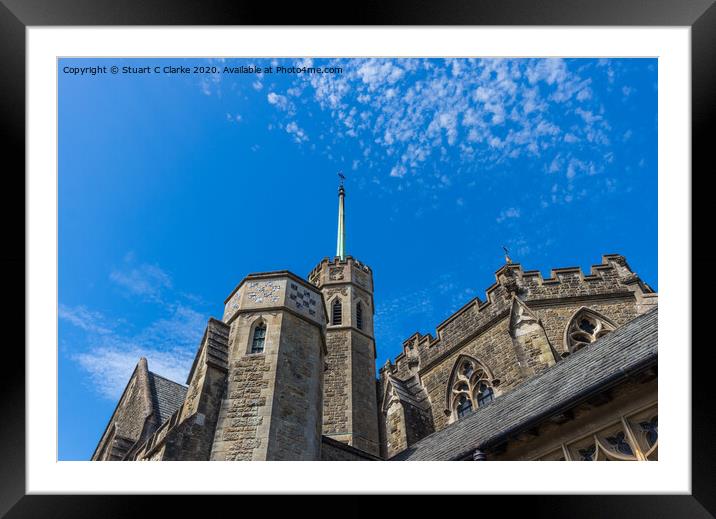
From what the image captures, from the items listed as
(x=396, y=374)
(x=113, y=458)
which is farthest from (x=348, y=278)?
(x=113, y=458)

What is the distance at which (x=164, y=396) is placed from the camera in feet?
52.7

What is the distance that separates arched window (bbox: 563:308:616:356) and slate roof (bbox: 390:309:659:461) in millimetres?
4950

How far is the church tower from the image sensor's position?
14906mm

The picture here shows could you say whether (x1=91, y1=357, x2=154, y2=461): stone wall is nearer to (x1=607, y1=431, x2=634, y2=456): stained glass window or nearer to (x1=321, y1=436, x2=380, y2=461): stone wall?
(x1=321, y1=436, x2=380, y2=461): stone wall

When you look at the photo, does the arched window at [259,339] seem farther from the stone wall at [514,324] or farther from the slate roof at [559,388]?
the stone wall at [514,324]

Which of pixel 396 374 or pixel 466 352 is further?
pixel 396 374

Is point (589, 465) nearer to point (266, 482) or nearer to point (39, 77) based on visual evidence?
point (266, 482)

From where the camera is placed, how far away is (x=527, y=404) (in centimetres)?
715

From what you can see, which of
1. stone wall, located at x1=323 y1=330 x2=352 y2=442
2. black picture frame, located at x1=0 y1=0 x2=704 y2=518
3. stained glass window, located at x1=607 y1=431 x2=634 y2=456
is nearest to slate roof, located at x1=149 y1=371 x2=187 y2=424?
stone wall, located at x1=323 y1=330 x2=352 y2=442

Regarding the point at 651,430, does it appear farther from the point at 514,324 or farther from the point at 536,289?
the point at 536,289

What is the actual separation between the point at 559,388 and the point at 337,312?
1289 centimetres

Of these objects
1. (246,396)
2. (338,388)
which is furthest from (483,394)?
(246,396)
